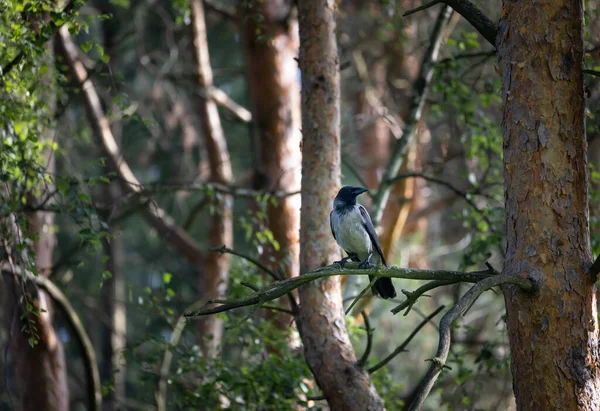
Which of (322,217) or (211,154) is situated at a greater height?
(211,154)

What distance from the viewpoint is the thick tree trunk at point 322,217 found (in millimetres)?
5273

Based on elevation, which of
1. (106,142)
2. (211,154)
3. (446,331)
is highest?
(211,154)

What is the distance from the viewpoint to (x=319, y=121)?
18.9 feet

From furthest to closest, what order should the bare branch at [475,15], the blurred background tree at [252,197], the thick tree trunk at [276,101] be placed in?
the thick tree trunk at [276,101] < the blurred background tree at [252,197] < the bare branch at [475,15]

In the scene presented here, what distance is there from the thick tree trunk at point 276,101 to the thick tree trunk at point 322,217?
6.42 feet

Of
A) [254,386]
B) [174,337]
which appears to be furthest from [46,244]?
[254,386]

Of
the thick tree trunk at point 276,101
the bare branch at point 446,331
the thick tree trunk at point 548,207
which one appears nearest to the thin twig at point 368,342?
the thick tree trunk at point 548,207

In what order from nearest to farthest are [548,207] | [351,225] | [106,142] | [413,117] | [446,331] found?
[446,331] < [548,207] < [351,225] < [413,117] < [106,142]

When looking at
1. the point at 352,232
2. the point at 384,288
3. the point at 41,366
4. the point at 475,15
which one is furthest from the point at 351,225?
the point at 41,366

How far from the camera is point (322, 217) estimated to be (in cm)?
565

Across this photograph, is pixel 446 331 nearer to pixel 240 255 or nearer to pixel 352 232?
pixel 240 255

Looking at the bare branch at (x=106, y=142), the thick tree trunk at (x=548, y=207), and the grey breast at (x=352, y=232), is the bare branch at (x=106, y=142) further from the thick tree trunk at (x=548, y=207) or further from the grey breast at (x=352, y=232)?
the thick tree trunk at (x=548, y=207)

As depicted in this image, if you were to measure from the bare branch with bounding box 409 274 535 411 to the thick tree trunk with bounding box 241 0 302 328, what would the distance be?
3.99 metres

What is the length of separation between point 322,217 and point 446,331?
226cm
